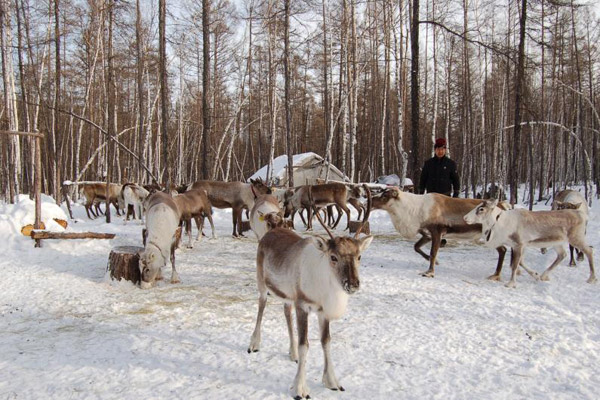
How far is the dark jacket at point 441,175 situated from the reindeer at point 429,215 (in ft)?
4.95

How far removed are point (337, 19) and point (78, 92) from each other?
17.0 meters

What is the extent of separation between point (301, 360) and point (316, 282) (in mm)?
583

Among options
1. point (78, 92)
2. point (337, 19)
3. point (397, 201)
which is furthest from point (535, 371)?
point (78, 92)

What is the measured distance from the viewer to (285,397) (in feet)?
10.3

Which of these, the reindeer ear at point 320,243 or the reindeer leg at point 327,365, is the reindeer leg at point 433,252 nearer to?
the reindeer leg at point 327,365

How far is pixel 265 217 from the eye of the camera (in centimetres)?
647

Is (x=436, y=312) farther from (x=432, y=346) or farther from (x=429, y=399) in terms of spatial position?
(x=429, y=399)

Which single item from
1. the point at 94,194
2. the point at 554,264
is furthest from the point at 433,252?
the point at 94,194

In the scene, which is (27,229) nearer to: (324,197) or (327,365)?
(324,197)

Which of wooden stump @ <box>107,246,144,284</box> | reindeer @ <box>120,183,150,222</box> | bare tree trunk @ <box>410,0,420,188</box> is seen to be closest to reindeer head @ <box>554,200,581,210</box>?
bare tree trunk @ <box>410,0,420,188</box>

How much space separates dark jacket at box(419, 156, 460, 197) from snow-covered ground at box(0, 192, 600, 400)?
232 centimetres

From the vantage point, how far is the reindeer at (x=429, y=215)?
7320 mm

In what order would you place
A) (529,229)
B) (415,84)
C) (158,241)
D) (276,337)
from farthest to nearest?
1. (415,84)
2. (529,229)
3. (158,241)
4. (276,337)

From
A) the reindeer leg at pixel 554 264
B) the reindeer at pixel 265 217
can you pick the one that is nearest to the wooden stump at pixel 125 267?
the reindeer at pixel 265 217
